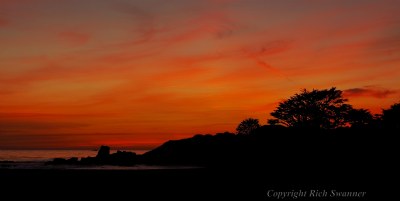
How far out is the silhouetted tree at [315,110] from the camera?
238 ft

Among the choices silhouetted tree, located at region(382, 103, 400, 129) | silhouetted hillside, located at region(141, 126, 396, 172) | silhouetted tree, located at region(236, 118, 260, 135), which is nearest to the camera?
silhouetted hillside, located at region(141, 126, 396, 172)

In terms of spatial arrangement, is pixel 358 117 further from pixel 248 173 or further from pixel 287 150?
pixel 248 173

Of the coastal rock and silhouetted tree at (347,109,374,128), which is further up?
silhouetted tree at (347,109,374,128)

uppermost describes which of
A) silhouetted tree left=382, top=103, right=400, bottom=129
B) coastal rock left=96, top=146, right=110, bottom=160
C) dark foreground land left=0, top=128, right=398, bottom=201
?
silhouetted tree left=382, top=103, right=400, bottom=129

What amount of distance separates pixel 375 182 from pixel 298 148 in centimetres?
2612

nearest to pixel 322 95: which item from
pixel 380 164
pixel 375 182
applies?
pixel 380 164

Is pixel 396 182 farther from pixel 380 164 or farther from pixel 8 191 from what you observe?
pixel 8 191

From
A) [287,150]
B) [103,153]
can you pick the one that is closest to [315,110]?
[287,150]

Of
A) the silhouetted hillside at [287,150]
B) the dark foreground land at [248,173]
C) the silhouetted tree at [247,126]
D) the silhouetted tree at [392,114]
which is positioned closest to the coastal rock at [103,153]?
the dark foreground land at [248,173]

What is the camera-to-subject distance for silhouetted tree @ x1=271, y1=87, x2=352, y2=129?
7256 centimetres

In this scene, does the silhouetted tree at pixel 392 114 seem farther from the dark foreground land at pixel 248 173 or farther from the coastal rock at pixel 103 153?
the coastal rock at pixel 103 153

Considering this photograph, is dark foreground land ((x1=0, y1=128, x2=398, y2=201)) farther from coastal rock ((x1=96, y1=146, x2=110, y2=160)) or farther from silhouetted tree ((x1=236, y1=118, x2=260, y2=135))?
silhouetted tree ((x1=236, y1=118, x2=260, y2=135))

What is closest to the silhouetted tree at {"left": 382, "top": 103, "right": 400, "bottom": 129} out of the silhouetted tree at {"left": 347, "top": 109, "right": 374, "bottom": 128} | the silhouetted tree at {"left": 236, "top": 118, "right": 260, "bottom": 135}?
the silhouetted tree at {"left": 347, "top": 109, "right": 374, "bottom": 128}

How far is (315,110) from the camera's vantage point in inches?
2901
